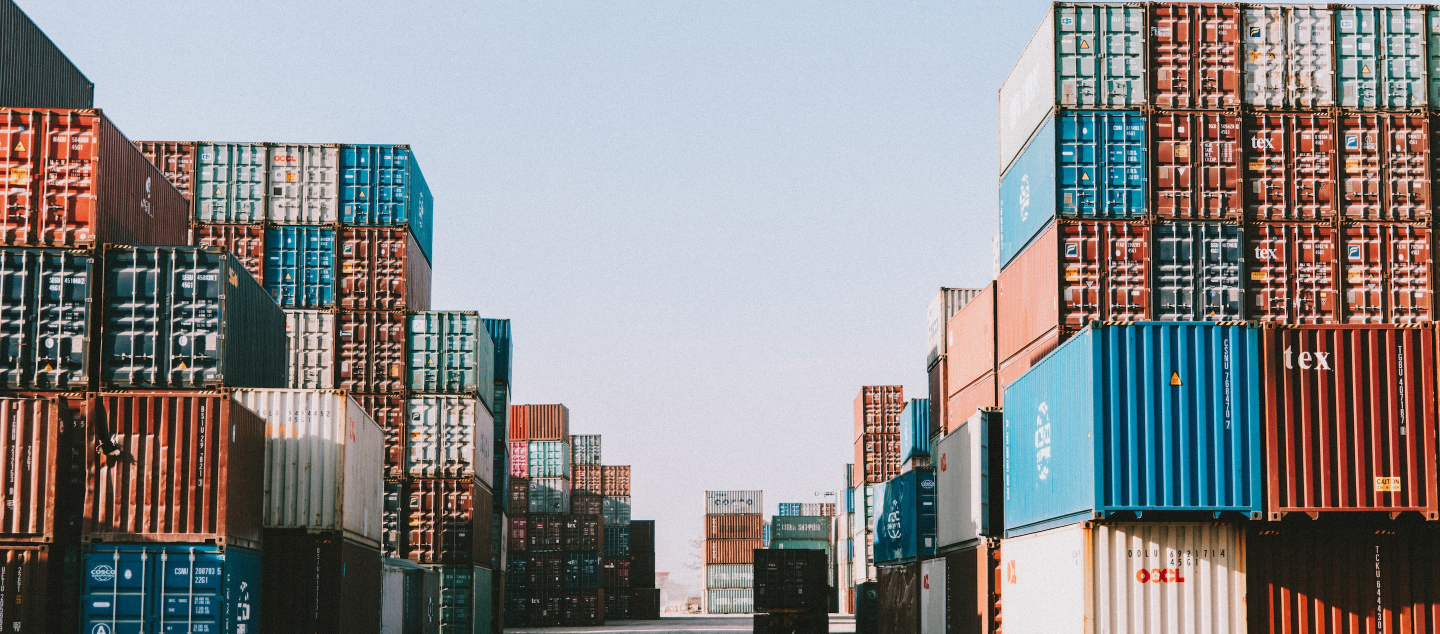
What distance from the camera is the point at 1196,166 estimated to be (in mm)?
28875

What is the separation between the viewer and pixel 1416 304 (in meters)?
28.1

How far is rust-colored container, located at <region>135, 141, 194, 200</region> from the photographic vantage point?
131ft

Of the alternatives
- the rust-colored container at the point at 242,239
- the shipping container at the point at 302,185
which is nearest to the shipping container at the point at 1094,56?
the shipping container at the point at 302,185

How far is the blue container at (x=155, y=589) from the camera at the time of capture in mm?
21859

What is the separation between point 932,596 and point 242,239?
20.4m

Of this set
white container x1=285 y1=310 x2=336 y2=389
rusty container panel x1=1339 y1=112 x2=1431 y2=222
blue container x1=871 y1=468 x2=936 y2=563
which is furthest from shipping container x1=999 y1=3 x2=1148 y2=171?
white container x1=285 y1=310 x2=336 y2=389

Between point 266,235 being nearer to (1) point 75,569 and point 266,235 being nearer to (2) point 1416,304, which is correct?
(1) point 75,569

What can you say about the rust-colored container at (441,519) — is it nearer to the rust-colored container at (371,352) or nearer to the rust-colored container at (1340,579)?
the rust-colored container at (371,352)

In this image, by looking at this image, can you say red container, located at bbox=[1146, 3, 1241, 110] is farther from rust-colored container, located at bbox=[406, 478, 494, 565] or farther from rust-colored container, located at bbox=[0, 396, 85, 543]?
rust-colored container, located at bbox=[406, 478, 494, 565]

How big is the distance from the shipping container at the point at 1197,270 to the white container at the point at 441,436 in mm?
20039

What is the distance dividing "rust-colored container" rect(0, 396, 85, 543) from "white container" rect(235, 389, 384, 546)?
404 cm

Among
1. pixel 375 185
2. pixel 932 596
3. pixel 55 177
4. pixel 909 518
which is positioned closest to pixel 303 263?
pixel 375 185

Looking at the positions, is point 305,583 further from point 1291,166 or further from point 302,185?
point 1291,166

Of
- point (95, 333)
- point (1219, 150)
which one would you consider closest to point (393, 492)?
point (95, 333)
